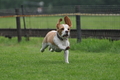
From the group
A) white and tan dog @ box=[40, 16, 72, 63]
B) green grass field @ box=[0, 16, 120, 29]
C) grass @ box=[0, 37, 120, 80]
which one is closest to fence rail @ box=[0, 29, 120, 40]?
green grass field @ box=[0, 16, 120, 29]

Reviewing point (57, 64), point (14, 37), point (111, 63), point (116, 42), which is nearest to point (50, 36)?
point (57, 64)

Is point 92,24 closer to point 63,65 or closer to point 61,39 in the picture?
point 61,39

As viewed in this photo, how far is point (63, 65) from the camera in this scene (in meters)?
10.5

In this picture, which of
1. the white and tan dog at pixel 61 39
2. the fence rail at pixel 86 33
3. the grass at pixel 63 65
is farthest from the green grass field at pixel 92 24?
the white and tan dog at pixel 61 39

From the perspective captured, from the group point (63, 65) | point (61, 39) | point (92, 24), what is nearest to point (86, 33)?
point (61, 39)

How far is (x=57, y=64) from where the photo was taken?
1077 centimetres

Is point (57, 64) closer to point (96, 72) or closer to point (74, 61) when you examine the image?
point (74, 61)

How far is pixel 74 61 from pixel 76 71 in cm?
209

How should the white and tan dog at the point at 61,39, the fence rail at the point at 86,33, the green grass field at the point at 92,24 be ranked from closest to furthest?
the white and tan dog at the point at 61,39 → the fence rail at the point at 86,33 → the green grass field at the point at 92,24

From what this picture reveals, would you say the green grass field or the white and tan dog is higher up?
the white and tan dog

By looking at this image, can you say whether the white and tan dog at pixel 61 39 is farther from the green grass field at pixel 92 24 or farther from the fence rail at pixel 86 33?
the green grass field at pixel 92 24

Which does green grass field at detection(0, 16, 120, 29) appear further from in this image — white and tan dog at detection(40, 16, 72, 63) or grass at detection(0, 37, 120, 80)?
white and tan dog at detection(40, 16, 72, 63)

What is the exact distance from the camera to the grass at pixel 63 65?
349 inches

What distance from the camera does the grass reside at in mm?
8859
